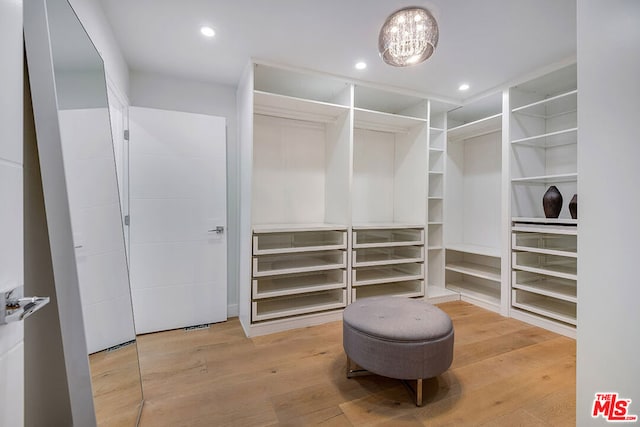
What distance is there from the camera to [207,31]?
2.04 meters

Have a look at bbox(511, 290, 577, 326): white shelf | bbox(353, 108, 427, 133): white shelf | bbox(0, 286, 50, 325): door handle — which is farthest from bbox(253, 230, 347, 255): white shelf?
bbox(0, 286, 50, 325): door handle

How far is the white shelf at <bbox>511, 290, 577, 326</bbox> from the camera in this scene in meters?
2.55

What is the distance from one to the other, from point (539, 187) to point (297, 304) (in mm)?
2934

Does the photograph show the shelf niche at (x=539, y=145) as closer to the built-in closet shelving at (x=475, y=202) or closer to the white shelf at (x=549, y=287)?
the built-in closet shelving at (x=475, y=202)

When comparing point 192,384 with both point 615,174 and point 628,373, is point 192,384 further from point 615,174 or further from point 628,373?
point 615,174

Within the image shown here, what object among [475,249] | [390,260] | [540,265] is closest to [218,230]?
[390,260]

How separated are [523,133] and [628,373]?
2.77 meters

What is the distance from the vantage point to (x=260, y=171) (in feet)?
9.77

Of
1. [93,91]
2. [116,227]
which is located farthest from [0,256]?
[93,91]

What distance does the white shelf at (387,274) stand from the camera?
117 inches

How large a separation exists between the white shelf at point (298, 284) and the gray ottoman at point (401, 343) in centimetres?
92

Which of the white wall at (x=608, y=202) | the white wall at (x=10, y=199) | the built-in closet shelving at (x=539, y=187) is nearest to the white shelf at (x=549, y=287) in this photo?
the built-in closet shelving at (x=539, y=187)

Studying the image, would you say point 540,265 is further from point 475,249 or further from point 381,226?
point 381,226

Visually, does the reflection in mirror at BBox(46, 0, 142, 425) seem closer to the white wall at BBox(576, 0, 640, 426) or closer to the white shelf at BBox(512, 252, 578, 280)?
the white wall at BBox(576, 0, 640, 426)
